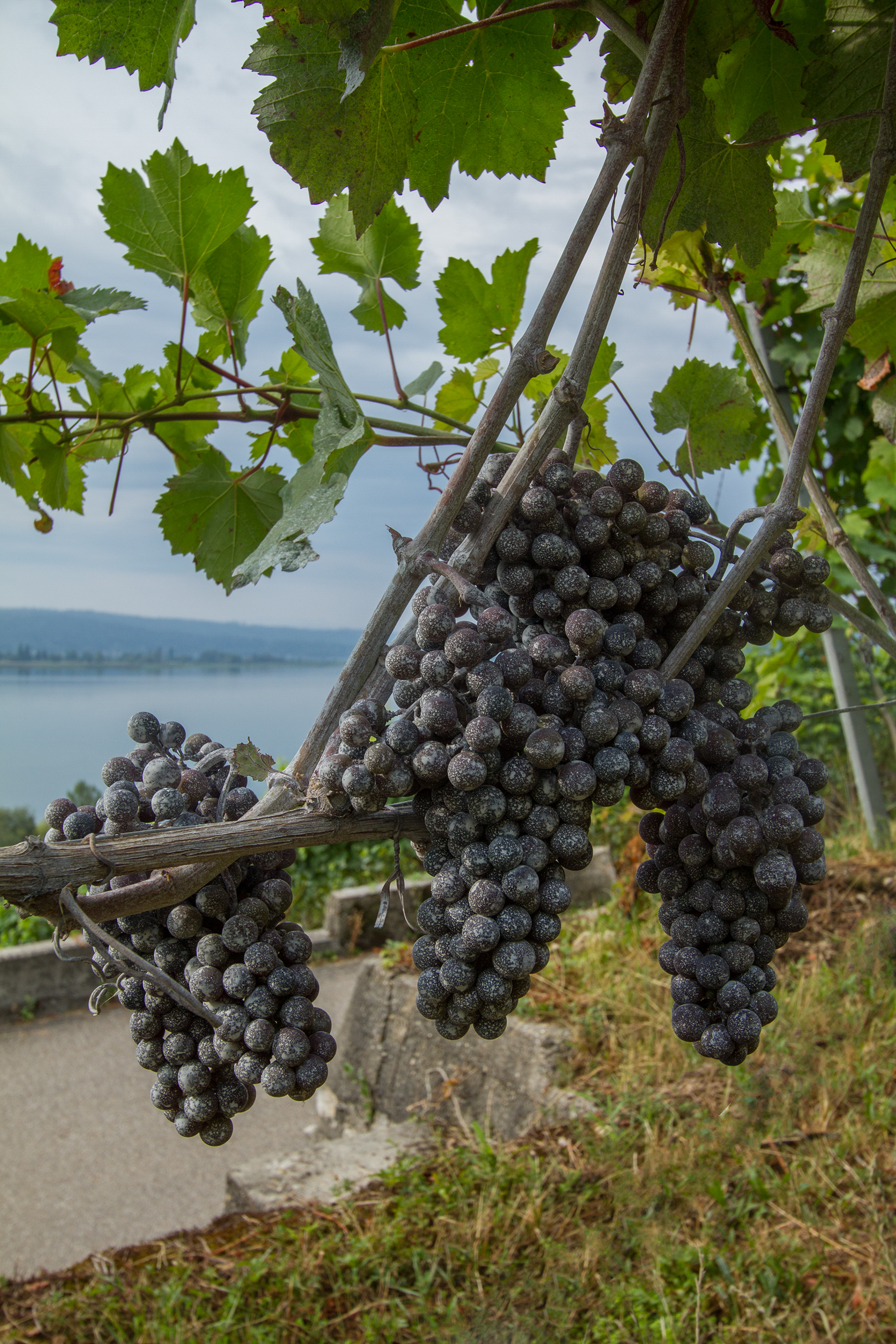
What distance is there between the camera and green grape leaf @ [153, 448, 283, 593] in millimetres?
1189

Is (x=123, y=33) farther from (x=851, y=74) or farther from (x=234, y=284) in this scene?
(x=851, y=74)

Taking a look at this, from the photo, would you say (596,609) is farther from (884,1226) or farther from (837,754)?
(837,754)

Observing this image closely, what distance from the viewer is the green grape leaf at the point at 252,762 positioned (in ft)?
2.19

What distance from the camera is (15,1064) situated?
465 centimetres

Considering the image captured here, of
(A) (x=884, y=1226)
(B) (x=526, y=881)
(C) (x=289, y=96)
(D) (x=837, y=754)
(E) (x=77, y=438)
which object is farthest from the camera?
(D) (x=837, y=754)

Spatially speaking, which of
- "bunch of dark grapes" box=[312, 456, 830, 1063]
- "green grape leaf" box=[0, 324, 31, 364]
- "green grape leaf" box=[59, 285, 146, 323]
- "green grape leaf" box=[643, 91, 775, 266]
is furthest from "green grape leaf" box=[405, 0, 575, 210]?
"green grape leaf" box=[0, 324, 31, 364]

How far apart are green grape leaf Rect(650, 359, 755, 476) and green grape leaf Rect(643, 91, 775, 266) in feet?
0.40

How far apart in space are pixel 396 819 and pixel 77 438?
1.01 meters

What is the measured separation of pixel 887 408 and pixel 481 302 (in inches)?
24.7

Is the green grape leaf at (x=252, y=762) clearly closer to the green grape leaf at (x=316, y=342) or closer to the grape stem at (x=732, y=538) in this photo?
the green grape leaf at (x=316, y=342)

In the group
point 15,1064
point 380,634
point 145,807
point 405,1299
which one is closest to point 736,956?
point 380,634

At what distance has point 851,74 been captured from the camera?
91 centimetres

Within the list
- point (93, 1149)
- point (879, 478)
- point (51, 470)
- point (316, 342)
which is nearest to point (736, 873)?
point (316, 342)

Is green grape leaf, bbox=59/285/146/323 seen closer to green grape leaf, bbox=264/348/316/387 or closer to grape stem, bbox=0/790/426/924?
green grape leaf, bbox=264/348/316/387
